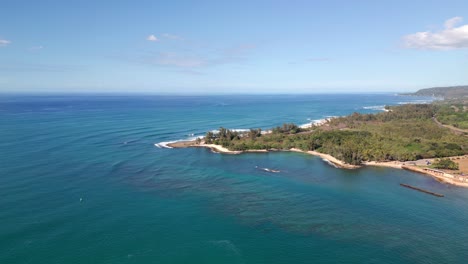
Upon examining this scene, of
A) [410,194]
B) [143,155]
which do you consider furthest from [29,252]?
[410,194]

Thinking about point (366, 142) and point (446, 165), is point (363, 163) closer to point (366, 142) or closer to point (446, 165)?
point (366, 142)

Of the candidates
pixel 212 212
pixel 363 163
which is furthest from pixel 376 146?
pixel 212 212

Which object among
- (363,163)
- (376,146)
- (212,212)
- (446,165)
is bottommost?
(212,212)

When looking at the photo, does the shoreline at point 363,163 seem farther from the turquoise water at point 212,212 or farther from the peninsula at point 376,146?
the turquoise water at point 212,212

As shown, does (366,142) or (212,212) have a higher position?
(366,142)

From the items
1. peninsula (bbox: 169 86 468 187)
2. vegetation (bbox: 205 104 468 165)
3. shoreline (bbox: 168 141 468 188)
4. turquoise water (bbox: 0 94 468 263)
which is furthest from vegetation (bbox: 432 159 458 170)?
turquoise water (bbox: 0 94 468 263)

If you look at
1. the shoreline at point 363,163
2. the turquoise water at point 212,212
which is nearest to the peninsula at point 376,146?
the shoreline at point 363,163

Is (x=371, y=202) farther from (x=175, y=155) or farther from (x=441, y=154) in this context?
(x=175, y=155)

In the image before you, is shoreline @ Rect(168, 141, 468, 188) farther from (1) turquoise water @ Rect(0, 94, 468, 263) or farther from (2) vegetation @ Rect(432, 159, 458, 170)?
(2) vegetation @ Rect(432, 159, 458, 170)
